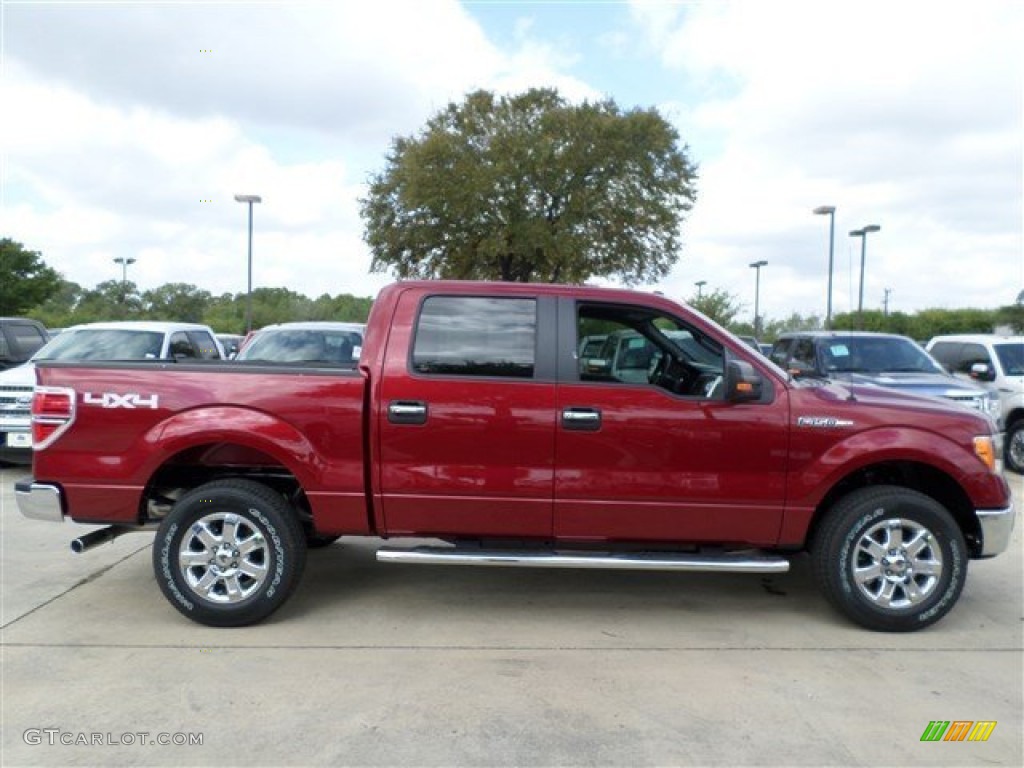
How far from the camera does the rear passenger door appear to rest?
180 inches

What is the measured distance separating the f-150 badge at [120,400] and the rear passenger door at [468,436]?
51.2 inches

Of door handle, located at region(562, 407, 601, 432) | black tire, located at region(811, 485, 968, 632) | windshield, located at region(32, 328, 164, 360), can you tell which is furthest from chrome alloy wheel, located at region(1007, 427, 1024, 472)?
windshield, located at region(32, 328, 164, 360)

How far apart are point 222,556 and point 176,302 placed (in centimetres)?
5758

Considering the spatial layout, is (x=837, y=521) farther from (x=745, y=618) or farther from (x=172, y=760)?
(x=172, y=760)

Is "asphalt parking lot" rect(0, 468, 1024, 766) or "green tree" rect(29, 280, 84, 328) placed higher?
"green tree" rect(29, 280, 84, 328)

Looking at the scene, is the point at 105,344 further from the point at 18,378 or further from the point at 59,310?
the point at 59,310

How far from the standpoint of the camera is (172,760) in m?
3.30

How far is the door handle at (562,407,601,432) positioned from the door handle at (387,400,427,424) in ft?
2.61

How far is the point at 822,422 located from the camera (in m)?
4.61

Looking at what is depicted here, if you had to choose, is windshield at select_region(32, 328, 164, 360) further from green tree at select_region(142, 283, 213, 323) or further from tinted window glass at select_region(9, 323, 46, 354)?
green tree at select_region(142, 283, 213, 323)

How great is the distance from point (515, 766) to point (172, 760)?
1400 mm

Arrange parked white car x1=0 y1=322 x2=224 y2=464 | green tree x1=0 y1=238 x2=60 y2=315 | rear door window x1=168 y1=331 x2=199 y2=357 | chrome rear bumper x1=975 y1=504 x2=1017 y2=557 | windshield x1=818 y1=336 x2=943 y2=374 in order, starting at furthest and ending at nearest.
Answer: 1. green tree x1=0 y1=238 x2=60 y2=315
2. rear door window x1=168 y1=331 x2=199 y2=357
3. windshield x1=818 y1=336 x2=943 y2=374
4. parked white car x1=0 y1=322 x2=224 y2=464
5. chrome rear bumper x1=975 y1=504 x2=1017 y2=557

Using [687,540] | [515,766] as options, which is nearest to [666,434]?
[687,540]

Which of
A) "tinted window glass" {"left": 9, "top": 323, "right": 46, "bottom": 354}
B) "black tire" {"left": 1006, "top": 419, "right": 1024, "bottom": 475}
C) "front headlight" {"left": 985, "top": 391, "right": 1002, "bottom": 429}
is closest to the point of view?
"front headlight" {"left": 985, "top": 391, "right": 1002, "bottom": 429}
